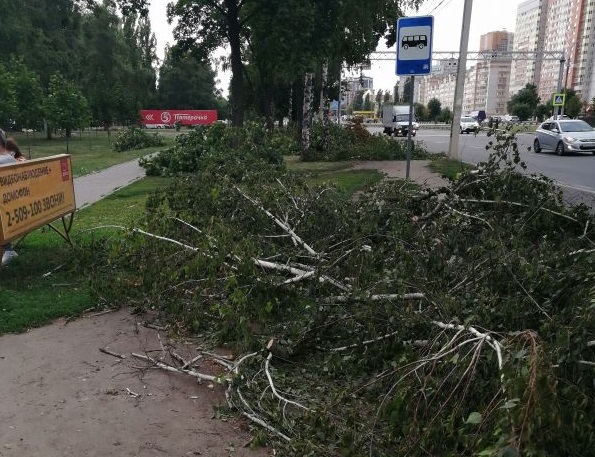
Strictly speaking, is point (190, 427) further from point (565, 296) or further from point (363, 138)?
point (363, 138)

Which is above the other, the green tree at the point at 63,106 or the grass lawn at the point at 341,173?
the green tree at the point at 63,106

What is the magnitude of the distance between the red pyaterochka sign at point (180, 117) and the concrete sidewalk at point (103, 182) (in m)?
34.7

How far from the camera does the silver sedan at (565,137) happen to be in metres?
20.9

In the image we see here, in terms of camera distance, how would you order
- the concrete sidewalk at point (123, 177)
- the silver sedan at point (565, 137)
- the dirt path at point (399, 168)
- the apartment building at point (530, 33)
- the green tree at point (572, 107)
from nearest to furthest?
the concrete sidewalk at point (123, 177)
the dirt path at point (399, 168)
the silver sedan at point (565, 137)
the green tree at point (572, 107)
the apartment building at point (530, 33)

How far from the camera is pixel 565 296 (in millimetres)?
2988

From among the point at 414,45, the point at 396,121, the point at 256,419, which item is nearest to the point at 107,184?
the point at 414,45

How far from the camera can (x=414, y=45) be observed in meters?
8.23

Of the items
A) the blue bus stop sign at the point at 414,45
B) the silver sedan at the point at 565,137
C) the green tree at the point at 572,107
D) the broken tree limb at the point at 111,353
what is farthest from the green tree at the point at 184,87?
the broken tree limb at the point at 111,353

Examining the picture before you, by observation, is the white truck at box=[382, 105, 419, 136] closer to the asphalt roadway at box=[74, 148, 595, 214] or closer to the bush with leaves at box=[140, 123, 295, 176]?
the bush with leaves at box=[140, 123, 295, 176]

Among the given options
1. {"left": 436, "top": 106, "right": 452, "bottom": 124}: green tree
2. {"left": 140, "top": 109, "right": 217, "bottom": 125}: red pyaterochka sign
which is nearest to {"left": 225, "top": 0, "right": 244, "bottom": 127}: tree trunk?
{"left": 140, "top": 109, "right": 217, "bottom": 125}: red pyaterochka sign

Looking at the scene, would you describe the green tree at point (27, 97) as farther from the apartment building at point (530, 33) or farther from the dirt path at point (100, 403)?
the apartment building at point (530, 33)

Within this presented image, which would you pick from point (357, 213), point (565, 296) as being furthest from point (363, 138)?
point (565, 296)

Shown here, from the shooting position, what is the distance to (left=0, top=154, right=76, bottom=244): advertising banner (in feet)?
16.6

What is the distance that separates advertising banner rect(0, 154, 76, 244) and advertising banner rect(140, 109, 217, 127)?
47.8 meters
